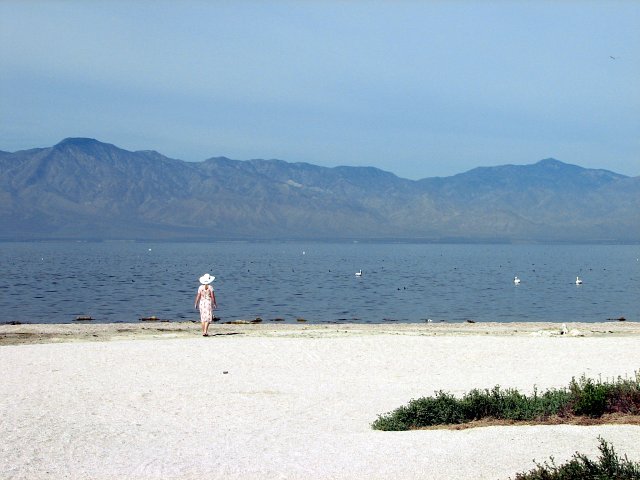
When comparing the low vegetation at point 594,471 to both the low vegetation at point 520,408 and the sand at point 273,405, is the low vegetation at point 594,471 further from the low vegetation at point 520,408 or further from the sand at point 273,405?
the low vegetation at point 520,408

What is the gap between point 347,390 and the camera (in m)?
14.4

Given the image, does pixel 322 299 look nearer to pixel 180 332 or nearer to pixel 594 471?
pixel 180 332

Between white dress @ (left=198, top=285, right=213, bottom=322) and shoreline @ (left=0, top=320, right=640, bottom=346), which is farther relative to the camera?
shoreline @ (left=0, top=320, right=640, bottom=346)

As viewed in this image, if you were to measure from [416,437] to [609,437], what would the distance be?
240 centimetres

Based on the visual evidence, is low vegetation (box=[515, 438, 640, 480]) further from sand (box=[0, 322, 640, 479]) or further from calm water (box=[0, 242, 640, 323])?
calm water (box=[0, 242, 640, 323])

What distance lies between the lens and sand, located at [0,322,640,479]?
8.99m

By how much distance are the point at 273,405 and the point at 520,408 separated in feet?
13.4

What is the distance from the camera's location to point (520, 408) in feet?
36.9

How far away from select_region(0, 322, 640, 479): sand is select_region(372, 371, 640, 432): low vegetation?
0.61 meters

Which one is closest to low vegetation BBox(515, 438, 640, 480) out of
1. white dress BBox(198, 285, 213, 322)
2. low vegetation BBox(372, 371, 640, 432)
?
low vegetation BBox(372, 371, 640, 432)

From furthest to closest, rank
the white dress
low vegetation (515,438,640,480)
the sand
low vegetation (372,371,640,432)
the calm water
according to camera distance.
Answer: the calm water < the white dress < low vegetation (372,371,640,432) < the sand < low vegetation (515,438,640,480)

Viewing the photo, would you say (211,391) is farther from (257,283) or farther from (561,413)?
(257,283)

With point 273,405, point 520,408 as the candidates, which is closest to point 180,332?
point 273,405

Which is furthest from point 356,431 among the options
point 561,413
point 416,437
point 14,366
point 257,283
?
point 257,283
